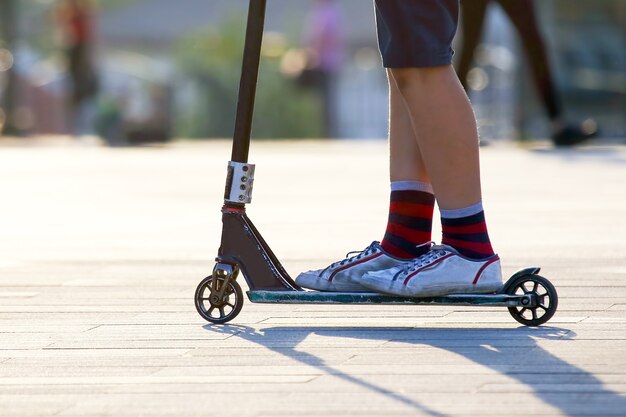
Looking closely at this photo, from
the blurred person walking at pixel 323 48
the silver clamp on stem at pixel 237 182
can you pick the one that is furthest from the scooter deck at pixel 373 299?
the blurred person walking at pixel 323 48

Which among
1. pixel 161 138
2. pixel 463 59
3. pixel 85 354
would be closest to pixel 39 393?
pixel 85 354

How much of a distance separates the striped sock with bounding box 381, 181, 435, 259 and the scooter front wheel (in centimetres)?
47

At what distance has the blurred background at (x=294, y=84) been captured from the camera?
19.7 m

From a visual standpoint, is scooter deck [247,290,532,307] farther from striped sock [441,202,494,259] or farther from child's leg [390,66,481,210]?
child's leg [390,66,481,210]

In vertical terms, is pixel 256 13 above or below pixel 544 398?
above

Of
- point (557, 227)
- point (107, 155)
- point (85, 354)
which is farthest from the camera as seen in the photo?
point (107, 155)

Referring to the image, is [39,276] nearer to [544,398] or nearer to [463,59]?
[544,398]

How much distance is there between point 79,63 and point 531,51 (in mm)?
10218

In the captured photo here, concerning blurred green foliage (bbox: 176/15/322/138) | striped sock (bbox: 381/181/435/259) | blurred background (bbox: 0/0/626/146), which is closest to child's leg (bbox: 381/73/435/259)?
striped sock (bbox: 381/181/435/259)

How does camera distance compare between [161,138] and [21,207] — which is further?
[161,138]

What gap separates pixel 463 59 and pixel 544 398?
9844 mm

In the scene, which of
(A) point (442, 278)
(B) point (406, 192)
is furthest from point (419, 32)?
(A) point (442, 278)

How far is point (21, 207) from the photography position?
9617mm

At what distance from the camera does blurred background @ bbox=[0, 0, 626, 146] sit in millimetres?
19719
